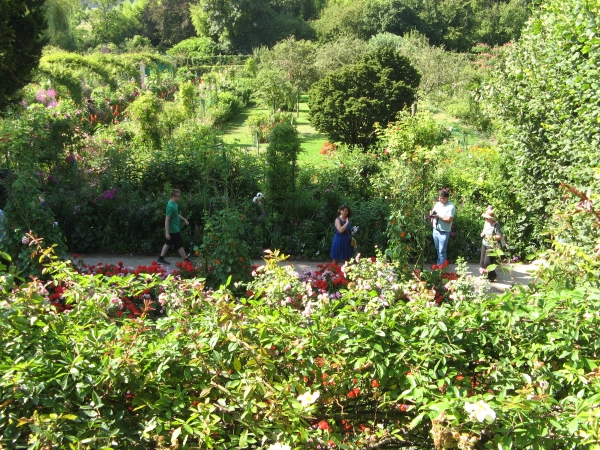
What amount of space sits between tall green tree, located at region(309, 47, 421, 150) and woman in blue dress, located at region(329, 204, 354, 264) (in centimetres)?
896

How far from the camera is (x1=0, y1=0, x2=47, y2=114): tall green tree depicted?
959 centimetres

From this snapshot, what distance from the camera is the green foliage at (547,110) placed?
6.27 m

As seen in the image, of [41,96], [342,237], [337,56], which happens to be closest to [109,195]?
[342,237]

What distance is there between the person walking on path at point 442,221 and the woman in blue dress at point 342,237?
1.24m

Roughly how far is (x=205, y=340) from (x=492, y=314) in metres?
1.34

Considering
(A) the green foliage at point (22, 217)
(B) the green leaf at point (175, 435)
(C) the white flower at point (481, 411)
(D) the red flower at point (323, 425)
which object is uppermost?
(C) the white flower at point (481, 411)

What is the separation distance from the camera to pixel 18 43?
9.95 metres

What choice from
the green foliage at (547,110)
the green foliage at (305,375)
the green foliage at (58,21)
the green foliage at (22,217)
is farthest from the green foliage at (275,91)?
the green foliage at (305,375)

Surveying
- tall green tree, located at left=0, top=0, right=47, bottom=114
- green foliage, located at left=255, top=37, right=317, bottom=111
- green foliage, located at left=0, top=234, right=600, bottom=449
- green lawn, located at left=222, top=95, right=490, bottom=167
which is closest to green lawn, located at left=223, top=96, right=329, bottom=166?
green lawn, located at left=222, top=95, right=490, bottom=167

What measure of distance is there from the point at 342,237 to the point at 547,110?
334 cm

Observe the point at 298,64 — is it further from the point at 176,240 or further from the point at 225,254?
the point at 225,254

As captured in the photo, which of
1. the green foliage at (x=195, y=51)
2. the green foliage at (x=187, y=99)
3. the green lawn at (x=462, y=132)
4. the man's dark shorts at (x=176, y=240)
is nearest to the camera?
the man's dark shorts at (x=176, y=240)

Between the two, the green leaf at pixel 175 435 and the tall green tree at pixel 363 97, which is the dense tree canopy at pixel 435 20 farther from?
the green leaf at pixel 175 435

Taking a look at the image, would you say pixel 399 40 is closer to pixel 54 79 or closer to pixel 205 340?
pixel 54 79
